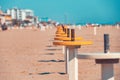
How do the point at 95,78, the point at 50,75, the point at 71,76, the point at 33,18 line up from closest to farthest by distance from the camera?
the point at 71,76, the point at 95,78, the point at 50,75, the point at 33,18

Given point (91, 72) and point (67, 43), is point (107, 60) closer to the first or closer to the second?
point (67, 43)

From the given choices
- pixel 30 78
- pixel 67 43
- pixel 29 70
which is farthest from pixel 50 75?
pixel 67 43

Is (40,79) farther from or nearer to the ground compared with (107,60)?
nearer to the ground

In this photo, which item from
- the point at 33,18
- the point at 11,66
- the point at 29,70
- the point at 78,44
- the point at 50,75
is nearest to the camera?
the point at 78,44

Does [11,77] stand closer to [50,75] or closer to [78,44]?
[50,75]

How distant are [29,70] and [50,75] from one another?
1.06m

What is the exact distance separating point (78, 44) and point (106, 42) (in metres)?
1.60

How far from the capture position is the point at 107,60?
452 centimetres

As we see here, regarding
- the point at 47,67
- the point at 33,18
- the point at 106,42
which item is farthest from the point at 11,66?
the point at 33,18

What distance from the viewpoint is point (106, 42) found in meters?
4.57

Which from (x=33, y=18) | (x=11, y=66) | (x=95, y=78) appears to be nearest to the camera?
(x=95, y=78)

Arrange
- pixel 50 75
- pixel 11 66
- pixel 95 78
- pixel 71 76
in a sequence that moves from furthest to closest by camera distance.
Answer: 1. pixel 11 66
2. pixel 50 75
3. pixel 95 78
4. pixel 71 76

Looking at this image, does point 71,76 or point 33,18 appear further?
point 33,18

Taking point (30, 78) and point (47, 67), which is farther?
point (47, 67)
